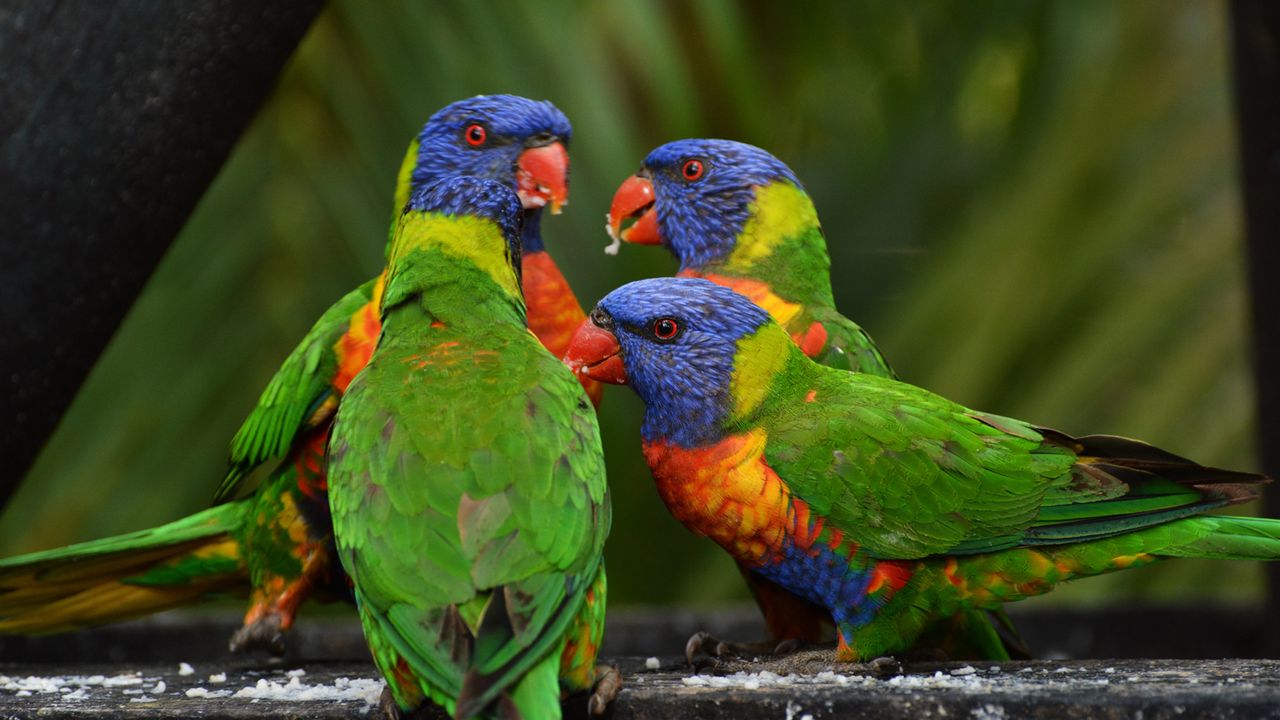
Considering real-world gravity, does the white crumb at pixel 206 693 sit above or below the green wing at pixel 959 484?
above

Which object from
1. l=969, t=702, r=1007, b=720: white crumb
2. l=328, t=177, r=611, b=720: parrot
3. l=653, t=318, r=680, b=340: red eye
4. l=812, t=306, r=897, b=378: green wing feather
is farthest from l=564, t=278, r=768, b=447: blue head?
l=969, t=702, r=1007, b=720: white crumb

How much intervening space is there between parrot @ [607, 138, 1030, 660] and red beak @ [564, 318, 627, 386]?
41cm

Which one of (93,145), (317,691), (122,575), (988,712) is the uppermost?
(93,145)

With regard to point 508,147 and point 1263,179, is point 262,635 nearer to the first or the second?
point 508,147

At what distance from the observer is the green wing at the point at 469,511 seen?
4.53 ft

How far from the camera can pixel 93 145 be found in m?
1.96

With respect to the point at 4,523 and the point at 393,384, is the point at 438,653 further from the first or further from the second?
the point at 4,523

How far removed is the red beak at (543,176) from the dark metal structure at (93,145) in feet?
1.87

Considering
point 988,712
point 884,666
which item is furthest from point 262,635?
point 988,712

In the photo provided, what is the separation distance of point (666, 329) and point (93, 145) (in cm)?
96

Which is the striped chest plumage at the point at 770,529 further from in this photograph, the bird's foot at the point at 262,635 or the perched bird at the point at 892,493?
the bird's foot at the point at 262,635

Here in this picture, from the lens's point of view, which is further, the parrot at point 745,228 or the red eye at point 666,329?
the parrot at point 745,228

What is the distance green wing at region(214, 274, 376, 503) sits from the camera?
88.4 inches

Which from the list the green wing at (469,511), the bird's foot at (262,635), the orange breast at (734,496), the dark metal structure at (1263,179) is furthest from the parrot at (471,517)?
the dark metal structure at (1263,179)
